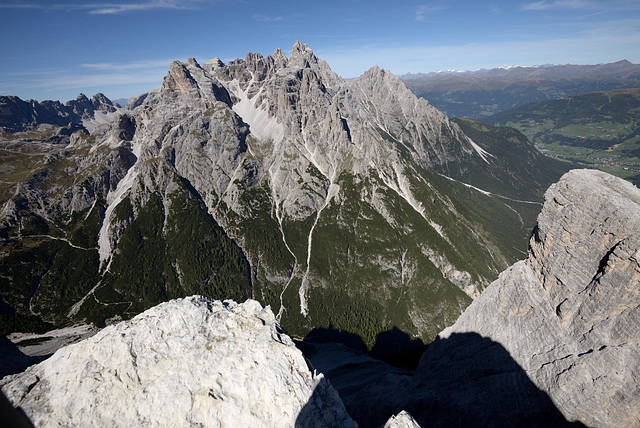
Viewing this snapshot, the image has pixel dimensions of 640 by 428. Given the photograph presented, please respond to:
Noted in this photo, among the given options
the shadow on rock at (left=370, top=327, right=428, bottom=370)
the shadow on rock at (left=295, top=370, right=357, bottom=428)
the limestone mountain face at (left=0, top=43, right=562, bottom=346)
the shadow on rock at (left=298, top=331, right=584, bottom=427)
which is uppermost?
the shadow on rock at (left=295, top=370, right=357, bottom=428)

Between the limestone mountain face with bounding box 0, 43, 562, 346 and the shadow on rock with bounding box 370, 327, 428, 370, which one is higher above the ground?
the limestone mountain face with bounding box 0, 43, 562, 346

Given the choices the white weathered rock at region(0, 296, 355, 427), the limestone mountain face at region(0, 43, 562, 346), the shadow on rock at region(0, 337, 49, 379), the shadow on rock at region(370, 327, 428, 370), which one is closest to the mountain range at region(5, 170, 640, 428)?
the white weathered rock at region(0, 296, 355, 427)

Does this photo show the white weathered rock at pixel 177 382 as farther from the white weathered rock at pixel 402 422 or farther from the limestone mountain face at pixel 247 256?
the limestone mountain face at pixel 247 256

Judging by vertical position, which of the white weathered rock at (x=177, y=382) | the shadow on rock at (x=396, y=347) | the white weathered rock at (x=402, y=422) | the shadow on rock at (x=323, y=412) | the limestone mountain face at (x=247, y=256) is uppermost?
the white weathered rock at (x=177, y=382)

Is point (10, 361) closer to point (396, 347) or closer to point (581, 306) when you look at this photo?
point (581, 306)

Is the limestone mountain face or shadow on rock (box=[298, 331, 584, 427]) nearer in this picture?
shadow on rock (box=[298, 331, 584, 427])

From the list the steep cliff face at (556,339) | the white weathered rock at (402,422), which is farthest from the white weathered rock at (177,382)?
the steep cliff face at (556,339)

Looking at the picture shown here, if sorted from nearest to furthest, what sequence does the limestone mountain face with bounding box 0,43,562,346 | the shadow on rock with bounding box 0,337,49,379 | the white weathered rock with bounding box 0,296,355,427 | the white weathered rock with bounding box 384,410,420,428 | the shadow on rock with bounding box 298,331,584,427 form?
the white weathered rock with bounding box 384,410,420,428 → the white weathered rock with bounding box 0,296,355,427 → the shadow on rock with bounding box 298,331,584,427 → the shadow on rock with bounding box 0,337,49,379 → the limestone mountain face with bounding box 0,43,562,346

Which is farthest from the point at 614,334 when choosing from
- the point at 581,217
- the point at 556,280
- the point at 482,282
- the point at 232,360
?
the point at 482,282

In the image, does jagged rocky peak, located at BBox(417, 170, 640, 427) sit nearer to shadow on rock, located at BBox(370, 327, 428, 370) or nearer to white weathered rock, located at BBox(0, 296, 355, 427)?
white weathered rock, located at BBox(0, 296, 355, 427)

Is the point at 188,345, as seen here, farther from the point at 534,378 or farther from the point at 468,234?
the point at 468,234
